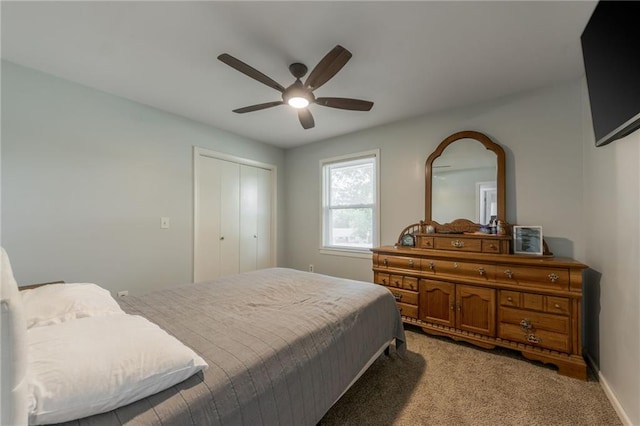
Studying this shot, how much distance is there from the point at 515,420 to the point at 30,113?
414 cm

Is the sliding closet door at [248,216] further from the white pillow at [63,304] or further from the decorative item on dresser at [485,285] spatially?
the white pillow at [63,304]

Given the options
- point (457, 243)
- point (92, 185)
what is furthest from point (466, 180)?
point (92, 185)

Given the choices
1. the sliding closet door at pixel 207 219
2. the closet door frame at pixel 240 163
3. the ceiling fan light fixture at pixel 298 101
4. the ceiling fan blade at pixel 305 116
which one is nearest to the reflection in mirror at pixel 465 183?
the ceiling fan blade at pixel 305 116

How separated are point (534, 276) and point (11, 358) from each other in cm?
287

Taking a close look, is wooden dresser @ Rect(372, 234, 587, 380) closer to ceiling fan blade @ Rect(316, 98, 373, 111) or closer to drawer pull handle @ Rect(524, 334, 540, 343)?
drawer pull handle @ Rect(524, 334, 540, 343)

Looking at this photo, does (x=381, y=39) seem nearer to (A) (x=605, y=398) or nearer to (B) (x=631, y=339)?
(B) (x=631, y=339)

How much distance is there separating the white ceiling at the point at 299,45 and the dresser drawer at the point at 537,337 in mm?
2122

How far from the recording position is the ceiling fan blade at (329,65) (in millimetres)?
1509

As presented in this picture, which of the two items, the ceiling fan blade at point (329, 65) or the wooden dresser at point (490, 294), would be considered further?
the wooden dresser at point (490, 294)

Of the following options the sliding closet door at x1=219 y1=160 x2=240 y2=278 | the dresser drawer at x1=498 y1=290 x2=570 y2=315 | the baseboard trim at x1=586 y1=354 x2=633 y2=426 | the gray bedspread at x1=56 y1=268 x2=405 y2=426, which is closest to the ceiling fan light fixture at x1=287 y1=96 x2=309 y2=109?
the gray bedspread at x1=56 y1=268 x2=405 y2=426

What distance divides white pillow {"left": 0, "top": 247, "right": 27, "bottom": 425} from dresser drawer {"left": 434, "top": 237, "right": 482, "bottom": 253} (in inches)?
113

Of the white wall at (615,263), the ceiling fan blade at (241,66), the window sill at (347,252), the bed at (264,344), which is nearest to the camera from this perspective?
the bed at (264,344)

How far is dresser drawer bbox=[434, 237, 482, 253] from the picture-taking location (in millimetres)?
2492

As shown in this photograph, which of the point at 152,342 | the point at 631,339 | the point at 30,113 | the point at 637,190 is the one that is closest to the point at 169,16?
the point at 30,113
